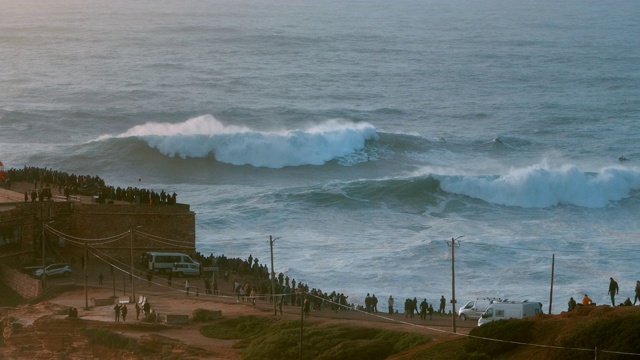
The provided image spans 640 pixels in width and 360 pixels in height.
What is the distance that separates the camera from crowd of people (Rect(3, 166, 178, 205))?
46234 mm

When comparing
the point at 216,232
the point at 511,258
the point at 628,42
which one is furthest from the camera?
the point at 628,42

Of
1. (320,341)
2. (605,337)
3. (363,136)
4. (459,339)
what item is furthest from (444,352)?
(363,136)

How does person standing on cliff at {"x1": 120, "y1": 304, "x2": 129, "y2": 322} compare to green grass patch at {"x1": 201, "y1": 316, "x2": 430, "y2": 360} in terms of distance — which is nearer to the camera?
green grass patch at {"x1": 201, "y1": 316, "x2": 430, "y2": 360}

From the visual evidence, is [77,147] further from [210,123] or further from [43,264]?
[43,264]

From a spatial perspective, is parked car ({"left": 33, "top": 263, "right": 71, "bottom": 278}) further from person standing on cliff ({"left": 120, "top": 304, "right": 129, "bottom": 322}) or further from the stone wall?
person standing on cliff ({"left": 120, "top": 304, "right": 129, "bottom": 322})

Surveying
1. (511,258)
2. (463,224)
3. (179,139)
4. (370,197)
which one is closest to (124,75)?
(179,139)

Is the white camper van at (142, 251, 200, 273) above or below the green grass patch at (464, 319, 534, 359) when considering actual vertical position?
above

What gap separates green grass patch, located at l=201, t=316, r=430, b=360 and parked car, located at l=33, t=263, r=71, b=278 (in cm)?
880

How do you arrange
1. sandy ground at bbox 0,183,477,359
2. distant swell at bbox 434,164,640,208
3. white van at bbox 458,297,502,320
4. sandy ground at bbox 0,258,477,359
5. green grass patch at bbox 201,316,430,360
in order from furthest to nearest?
1. distant swell at bbox 434,164,640,208
2. white van at bbox 458,297,502,320
3. sandy ground at bbox 0,183,477,359
4. sandy ground at bbox 0,258,477,359
5. green grass patch at bbox 201,316,430,360

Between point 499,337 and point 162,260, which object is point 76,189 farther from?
point 499,337

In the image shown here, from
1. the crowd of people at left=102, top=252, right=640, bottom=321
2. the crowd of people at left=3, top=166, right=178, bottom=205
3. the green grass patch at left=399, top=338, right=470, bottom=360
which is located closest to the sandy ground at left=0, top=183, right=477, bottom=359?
the crowd of people at left=102, top=252, right=640, bottom=321

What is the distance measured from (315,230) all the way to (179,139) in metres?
20.7

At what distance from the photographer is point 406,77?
348 feet

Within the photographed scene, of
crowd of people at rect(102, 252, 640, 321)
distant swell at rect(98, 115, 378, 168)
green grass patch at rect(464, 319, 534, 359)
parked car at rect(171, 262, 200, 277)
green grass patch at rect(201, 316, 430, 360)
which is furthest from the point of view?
distant swell at rect(98, 115, 378, 168)
